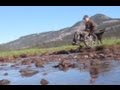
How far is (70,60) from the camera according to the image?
32.4 ft

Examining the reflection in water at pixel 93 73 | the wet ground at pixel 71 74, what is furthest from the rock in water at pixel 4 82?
the reflection in water at pixel 93 73

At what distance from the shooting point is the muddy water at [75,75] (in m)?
9.57

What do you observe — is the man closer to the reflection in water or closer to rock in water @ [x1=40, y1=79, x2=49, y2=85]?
the reflection in water

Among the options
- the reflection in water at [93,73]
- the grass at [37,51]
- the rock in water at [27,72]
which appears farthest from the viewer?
the grass at [37,51]

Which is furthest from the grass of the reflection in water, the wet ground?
the reflection in water

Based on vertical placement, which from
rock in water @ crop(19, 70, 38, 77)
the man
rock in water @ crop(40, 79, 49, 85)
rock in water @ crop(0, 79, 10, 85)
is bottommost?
rock in water @ crop(40, 79, 49, 85)

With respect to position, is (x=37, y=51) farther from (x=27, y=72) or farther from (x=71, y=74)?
(x=71, y=74)

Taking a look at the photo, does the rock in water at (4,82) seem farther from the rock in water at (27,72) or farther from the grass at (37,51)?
the grass at (37,51)

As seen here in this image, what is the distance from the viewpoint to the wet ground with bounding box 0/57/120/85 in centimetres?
958

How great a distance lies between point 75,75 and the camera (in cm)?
969
